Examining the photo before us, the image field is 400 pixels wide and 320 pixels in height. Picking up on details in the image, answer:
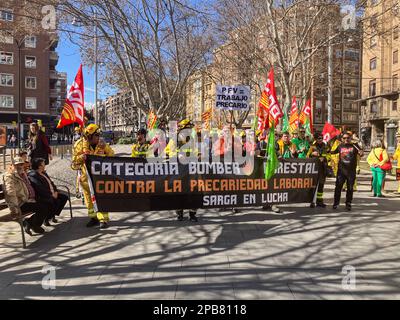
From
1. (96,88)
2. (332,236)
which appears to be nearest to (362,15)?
(332,236)

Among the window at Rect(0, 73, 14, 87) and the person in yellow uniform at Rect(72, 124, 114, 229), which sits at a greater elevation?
the window at Rect(0, 73, 14, 87)

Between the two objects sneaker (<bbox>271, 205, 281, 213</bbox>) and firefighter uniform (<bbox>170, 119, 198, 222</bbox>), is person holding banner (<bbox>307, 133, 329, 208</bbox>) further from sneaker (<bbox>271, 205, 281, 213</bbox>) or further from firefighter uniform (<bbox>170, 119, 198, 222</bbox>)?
firefighter uniform (<bbox>170, 119, 198, 222</bbox>)

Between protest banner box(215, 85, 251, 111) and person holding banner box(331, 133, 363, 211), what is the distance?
3210 mm

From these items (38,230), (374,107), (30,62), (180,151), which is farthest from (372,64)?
Result: (38,230)

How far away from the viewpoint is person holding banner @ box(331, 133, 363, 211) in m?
8.77

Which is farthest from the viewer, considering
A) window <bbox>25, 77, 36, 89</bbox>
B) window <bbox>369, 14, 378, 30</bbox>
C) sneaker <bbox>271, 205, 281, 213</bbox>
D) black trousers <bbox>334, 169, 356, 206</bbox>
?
window <bbox>25, 77, 36, 89</bbox>

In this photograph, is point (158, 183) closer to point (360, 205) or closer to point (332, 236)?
point (332, 236)

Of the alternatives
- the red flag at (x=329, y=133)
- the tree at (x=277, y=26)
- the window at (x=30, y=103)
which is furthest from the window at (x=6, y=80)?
the red flag at (x=329, y=133)

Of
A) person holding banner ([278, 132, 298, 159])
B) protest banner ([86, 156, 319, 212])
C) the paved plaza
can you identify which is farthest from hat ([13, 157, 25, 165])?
person holding banner ([278, 132, 298, 159])

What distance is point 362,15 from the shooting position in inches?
609

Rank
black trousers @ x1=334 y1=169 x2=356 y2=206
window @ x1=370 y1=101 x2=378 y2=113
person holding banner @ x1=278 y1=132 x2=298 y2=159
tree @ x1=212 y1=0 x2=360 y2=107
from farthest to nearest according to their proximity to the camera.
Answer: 1. window @ x1=370 y1=101 x2=378 y2=113
2. tree @ x1=212 y1=0 x2=360 y2=107
3. person holding banner @ x1=278 y1=132 x2=298 y2=159
4. black trousers @ x1=334 y1=169 x2=356 y2=206

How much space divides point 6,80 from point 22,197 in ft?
170

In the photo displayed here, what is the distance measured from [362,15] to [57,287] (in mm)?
15423
